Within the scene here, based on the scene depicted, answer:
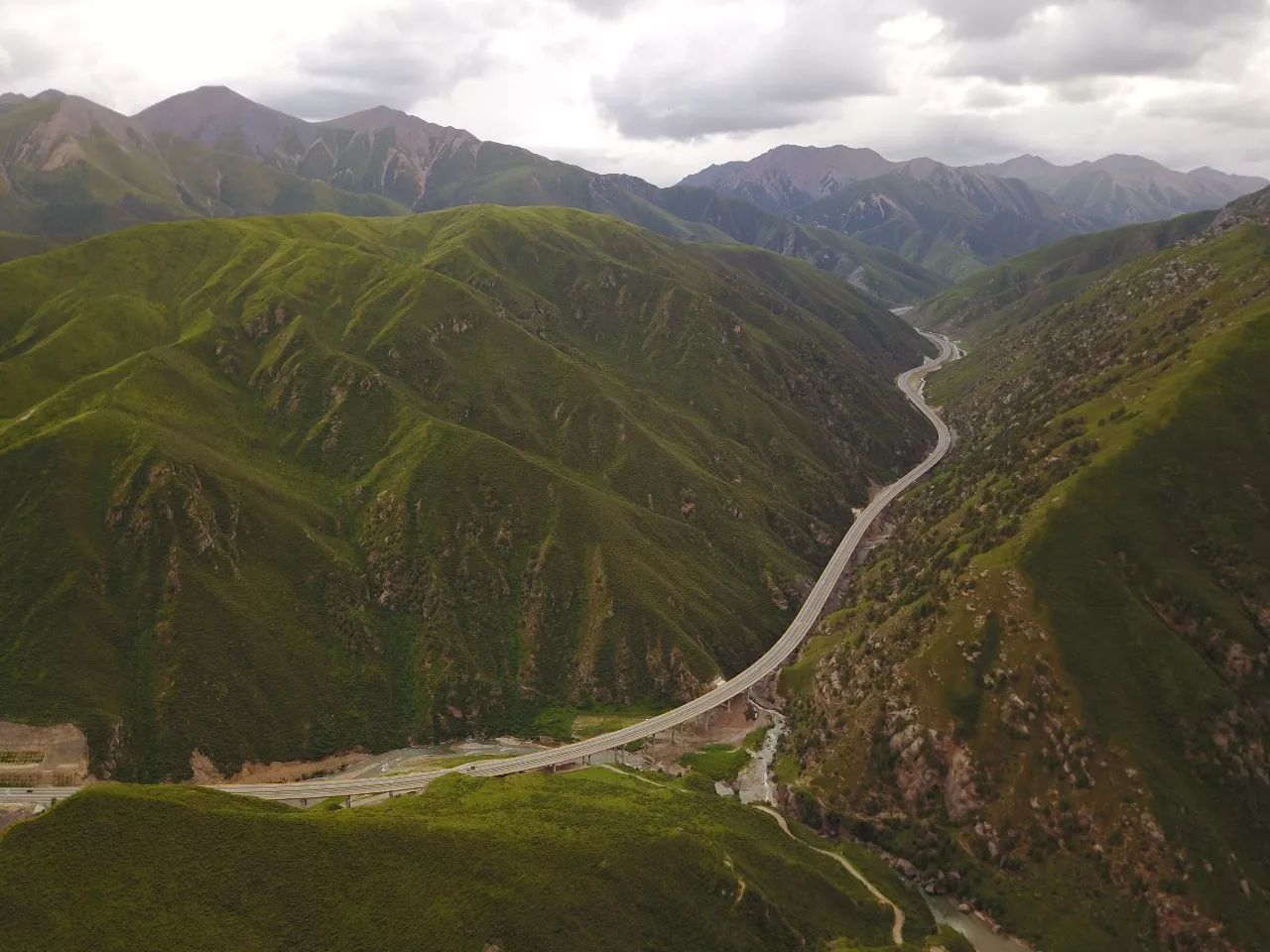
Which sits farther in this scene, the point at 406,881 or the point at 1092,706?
the point at 1092,706

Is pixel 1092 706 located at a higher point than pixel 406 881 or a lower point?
lower

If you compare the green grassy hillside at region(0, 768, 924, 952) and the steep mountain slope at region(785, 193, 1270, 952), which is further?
the steep mountain slope at region(785, 193, 1270, 952)

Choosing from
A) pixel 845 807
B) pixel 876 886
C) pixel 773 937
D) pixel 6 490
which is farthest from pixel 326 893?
pixel 6 490

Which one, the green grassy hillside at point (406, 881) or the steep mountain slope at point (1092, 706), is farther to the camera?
the steep mountain slope at point (1092, 706)

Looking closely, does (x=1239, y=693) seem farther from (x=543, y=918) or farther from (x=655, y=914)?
(x=543, y=918)
